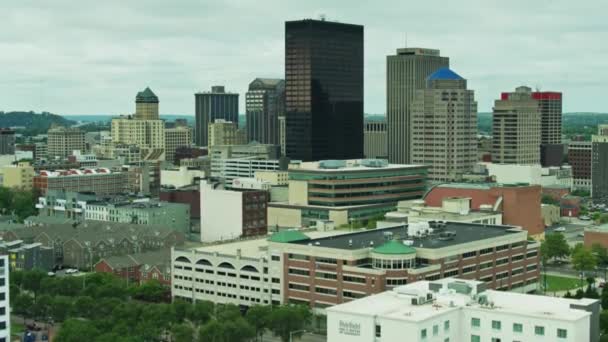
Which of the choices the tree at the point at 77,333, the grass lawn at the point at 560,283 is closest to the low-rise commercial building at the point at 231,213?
the grass lawn at the point at 560,283

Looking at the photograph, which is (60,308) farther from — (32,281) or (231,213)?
(231,213)

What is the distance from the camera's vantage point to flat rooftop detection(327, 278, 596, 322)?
56.8 m

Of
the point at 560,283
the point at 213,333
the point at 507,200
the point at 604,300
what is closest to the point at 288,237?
the point at 213,333

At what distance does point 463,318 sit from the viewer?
5888 centimetres

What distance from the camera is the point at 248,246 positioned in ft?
336

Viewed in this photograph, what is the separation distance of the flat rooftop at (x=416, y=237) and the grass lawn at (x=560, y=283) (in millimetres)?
10346

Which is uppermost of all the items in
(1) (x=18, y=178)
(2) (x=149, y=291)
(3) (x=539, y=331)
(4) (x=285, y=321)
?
(1) (x=18, y=178)

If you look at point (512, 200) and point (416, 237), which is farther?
point (512, 200)

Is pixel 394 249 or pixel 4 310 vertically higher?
pixel 394 249

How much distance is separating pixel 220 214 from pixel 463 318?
88.1 metres

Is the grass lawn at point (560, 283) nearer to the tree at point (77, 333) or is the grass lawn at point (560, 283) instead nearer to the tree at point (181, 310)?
the tree at point (181, 310)

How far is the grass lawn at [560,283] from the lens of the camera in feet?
343

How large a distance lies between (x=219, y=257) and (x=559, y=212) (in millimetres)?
94952

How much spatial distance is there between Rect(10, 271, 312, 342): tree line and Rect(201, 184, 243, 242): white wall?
44304 mm
